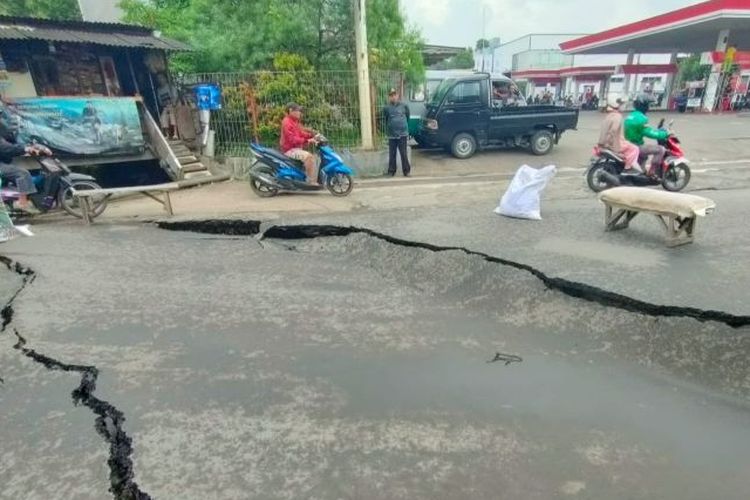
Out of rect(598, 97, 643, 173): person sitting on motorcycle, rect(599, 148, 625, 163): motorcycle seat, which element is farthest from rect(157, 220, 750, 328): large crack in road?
rect(598, 97, 643, 173): person sitting on motorcycle

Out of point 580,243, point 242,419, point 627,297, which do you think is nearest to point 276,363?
point 242,419

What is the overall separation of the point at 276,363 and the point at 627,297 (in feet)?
8.71

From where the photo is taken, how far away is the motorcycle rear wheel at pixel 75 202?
21.8ft

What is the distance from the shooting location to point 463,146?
1119 cm

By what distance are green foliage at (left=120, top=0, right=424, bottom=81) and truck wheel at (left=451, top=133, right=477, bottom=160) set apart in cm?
266

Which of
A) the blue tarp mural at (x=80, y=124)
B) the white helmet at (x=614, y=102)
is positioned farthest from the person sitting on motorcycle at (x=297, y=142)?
the white helmet at (x=614, y=102)

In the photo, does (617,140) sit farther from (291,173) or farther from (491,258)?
(291,173)

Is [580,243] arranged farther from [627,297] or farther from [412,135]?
[412,135]

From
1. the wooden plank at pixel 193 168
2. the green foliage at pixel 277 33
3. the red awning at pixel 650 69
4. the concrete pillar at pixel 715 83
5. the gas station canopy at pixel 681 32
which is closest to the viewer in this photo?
the wooden plank at pixel 193 168

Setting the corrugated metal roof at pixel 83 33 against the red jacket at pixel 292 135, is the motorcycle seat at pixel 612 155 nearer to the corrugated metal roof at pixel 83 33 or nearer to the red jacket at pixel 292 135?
the red jacket at pixel 292 135

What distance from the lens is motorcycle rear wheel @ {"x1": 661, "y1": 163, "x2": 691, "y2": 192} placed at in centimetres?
745

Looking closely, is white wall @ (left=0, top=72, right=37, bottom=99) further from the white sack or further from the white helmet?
the white helmet

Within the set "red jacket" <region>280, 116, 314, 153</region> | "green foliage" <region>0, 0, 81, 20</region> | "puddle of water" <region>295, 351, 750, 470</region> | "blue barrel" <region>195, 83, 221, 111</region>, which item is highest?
"green foliage" <region>0, 0, 81, 20</region>

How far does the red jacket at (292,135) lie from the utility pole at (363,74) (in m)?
2.30
